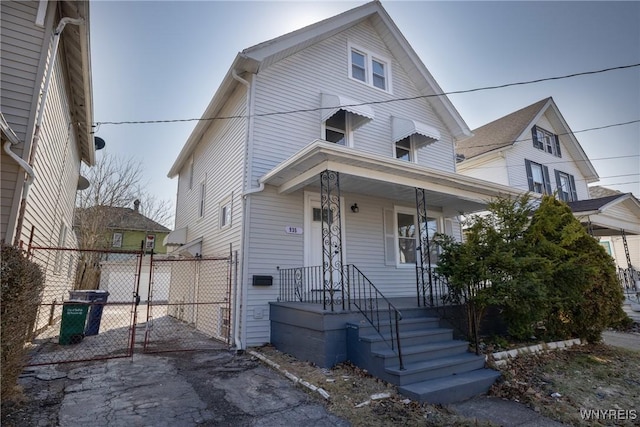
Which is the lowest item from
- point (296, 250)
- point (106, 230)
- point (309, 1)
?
point (296, 250)

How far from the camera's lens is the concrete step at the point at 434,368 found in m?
4.38

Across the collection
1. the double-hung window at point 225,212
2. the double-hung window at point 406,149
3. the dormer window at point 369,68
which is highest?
the dormer window at point 369,68

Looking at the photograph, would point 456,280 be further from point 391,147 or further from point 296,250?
point 391,147

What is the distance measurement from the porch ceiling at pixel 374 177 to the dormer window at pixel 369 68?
148 inches

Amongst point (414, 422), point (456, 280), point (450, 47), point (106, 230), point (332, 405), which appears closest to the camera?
point (414, 422)

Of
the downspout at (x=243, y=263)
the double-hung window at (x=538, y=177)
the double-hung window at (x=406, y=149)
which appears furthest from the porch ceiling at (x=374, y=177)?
the double-hung window at (x=538, y=177)

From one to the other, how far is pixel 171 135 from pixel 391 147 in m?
7.79

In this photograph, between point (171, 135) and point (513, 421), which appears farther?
point (171, 135)

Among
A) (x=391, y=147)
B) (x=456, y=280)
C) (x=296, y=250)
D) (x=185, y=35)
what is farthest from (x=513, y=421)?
(x=185, y=35)

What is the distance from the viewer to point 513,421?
12.4ft

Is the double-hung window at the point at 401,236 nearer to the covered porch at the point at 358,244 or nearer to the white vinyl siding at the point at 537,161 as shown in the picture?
the covered porch at the point at 358,244

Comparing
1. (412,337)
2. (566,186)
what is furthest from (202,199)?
(566,186)

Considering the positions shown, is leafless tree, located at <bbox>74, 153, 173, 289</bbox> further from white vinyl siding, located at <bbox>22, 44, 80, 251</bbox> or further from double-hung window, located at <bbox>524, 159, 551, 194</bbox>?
double-hung window, located at <bbox>524, 159, 551, 194</bbox>

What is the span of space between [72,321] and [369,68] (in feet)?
32.5
